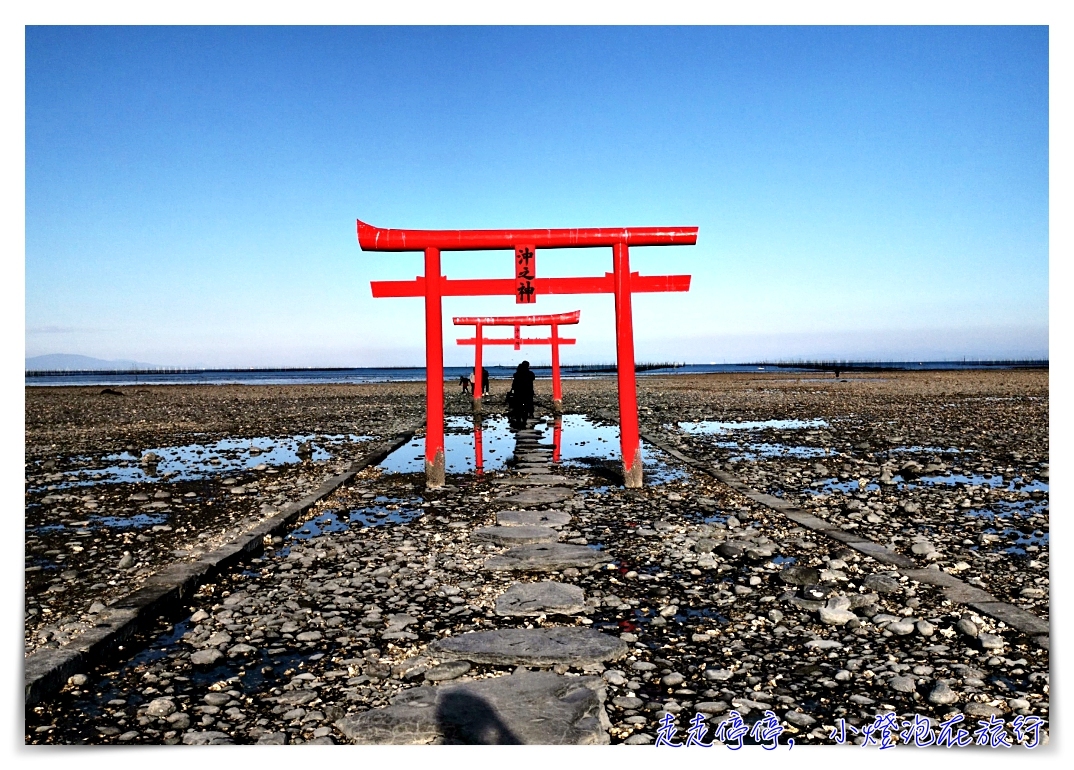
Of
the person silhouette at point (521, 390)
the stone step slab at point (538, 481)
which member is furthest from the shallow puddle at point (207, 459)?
the person silhouette at point (521, 390)

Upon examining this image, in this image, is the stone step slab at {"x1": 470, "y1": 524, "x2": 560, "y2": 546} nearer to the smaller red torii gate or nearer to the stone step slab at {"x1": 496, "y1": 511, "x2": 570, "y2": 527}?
the stone step slab at {"x1": 496, "y1": 511, "x2": 570, "y2": 527}

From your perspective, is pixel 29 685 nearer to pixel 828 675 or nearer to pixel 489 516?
pixel 828 675

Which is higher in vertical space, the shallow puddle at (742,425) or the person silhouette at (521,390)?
the person silhouette at (521,390)

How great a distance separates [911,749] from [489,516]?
5.31m

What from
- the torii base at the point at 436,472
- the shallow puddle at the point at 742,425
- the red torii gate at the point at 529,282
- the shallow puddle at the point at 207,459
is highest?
the red torii gate at the point at 529,282

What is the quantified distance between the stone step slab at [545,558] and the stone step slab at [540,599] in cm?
47

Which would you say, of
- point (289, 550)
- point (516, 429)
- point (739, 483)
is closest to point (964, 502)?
point (739, 483)

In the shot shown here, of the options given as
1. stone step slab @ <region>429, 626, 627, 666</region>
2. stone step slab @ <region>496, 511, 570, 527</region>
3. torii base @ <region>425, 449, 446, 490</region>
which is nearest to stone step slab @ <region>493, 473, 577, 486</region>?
torii base @ <region>425, 449, 446, 490</region>

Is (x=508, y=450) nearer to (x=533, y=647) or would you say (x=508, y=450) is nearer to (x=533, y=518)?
(x=533, y=518)

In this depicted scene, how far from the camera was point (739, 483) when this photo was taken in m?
9.51

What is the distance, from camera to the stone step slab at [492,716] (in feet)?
10.1

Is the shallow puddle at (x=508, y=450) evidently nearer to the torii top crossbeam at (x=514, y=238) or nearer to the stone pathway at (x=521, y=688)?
the torii top crossbeam at (x=514, y=238)

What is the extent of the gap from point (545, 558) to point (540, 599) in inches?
41.0

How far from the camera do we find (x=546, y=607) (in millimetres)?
4746
